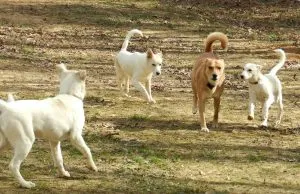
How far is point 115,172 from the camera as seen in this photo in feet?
25.0

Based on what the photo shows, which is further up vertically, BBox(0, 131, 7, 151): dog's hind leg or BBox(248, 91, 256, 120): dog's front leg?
BBox(0, 131, 7, 151): dog's hind leg

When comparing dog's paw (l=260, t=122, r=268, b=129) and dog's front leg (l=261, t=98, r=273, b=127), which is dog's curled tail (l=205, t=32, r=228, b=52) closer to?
dog's front leg (l=261, t=98, r=273, b=127)

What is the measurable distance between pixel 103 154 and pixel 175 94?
194 inches

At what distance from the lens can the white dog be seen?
21.3ft

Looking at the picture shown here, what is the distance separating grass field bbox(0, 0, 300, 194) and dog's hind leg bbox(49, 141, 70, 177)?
10 centimetres

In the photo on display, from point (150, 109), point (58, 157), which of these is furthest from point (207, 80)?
point (58, 157)

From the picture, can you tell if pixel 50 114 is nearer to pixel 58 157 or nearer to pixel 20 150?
pixel 20 150

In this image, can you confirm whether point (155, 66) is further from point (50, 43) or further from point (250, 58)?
point (50, 43)

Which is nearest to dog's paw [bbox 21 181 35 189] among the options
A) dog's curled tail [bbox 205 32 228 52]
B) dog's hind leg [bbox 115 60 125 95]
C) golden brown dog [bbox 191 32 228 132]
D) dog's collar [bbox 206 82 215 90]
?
golden brown dog [bbox 191 32 228 132]

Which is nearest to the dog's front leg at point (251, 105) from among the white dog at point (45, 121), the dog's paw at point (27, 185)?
the white dog at point (45, 121)

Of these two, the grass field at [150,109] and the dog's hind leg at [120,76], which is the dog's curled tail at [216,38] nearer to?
the grass field at [150,109]

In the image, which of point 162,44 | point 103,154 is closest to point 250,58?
point 162,44

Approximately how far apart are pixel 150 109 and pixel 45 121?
4.89 meters

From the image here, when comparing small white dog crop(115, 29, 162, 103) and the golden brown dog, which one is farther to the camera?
small white dog crop(115, 29, 162, 103)
